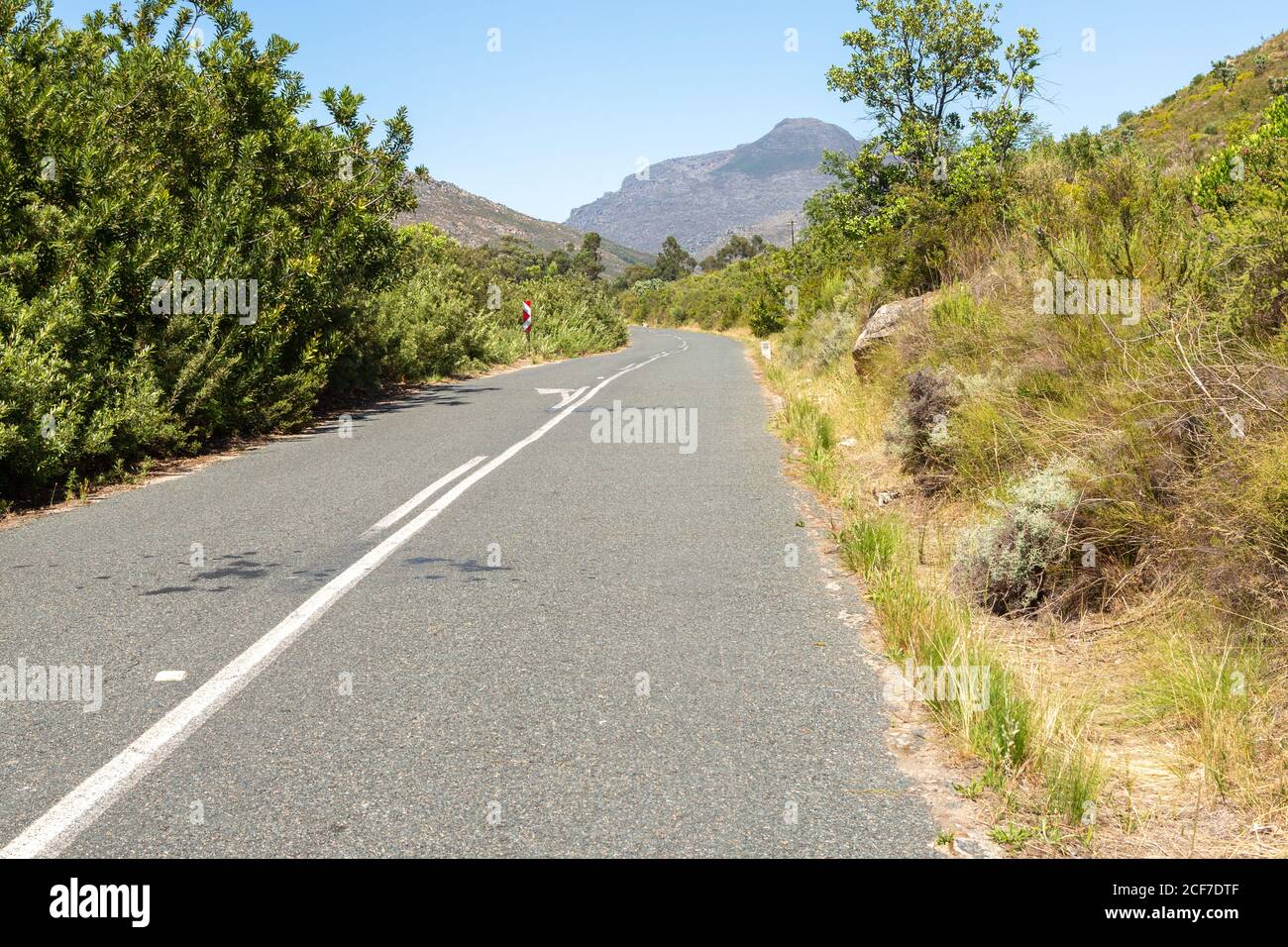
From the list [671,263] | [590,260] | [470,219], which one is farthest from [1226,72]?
[470,219]

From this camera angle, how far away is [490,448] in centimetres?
1177

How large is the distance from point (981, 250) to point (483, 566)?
22.7 feet

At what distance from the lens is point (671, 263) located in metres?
133

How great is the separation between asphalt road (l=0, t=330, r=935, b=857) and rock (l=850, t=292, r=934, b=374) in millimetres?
3589

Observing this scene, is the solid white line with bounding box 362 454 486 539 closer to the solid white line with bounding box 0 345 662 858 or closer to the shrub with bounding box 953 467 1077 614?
the solid white line with bounding box 0 345 662 858

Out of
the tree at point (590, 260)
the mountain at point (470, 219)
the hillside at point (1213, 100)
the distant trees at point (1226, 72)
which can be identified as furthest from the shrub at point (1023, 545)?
the mountain at point (470, 219)

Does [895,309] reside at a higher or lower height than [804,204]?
lower

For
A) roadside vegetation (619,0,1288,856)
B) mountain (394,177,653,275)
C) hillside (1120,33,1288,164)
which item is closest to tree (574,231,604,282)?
mountain (394,177,653,275)

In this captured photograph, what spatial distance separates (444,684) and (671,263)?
432ft

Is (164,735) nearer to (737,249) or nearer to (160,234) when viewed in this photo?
(160,234)

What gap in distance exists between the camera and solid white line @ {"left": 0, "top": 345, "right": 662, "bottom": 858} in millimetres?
3227
